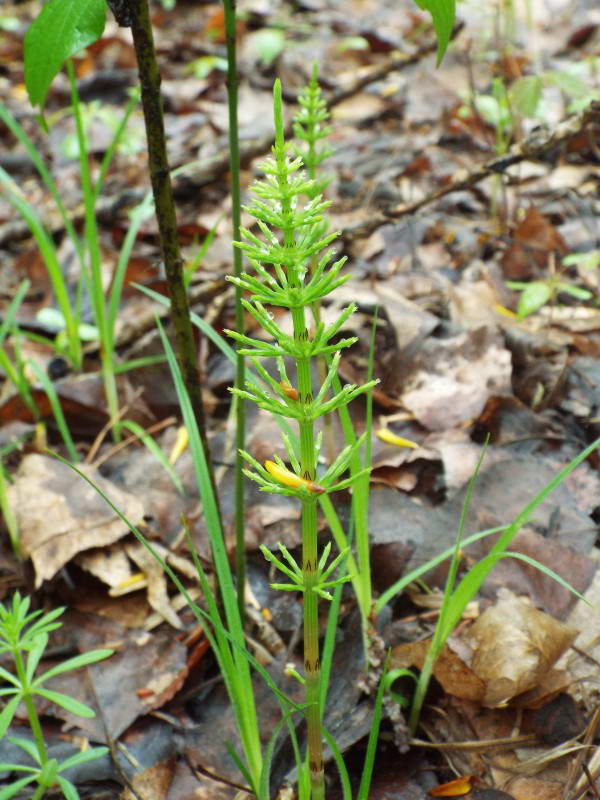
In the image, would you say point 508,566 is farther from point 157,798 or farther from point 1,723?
point 1,723

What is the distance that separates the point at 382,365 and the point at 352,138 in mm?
2661

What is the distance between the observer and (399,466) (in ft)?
7.07

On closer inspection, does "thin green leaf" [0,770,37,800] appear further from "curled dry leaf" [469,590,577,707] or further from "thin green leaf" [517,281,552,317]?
"thin green leaf" [517,281,552,317]

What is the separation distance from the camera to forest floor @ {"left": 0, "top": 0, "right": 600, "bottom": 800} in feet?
5.04

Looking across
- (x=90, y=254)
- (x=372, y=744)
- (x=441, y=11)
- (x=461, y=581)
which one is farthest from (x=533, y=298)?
(x=372, y=744)

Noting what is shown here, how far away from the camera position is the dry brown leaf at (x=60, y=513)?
201 centimetres

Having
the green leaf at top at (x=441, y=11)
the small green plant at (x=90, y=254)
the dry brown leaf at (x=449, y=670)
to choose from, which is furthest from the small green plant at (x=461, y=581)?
the small green plant at (x=90, y=254)

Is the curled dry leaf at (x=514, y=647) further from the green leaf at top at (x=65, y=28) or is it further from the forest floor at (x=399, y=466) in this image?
the green leaf at top at (x=65, y=28)

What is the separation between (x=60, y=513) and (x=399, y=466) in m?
1.02

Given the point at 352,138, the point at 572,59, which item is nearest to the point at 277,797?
the point at 352,138

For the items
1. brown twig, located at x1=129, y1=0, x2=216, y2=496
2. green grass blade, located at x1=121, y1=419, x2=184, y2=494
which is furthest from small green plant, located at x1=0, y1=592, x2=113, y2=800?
green grass blade, located at x1=121, y1=419, x2=184, y2=494

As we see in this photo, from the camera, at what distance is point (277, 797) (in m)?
1.42

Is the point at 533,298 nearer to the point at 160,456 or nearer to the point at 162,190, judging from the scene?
the point at 160,456

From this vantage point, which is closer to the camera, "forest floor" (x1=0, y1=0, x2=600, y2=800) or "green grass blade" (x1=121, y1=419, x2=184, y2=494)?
"forest floor" (x1=0, y1=0, x2=600, y2=800)
